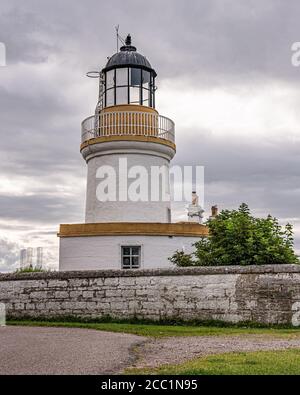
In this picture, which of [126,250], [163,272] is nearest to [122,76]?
[126,250]

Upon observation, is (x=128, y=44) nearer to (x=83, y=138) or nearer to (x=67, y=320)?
(x=83, y=138)

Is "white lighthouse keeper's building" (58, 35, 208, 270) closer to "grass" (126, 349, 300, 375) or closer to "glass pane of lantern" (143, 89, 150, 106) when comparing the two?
"glass pane of lantern" (143, 89, 150, 106)

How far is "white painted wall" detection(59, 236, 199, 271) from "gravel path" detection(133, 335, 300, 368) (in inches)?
243

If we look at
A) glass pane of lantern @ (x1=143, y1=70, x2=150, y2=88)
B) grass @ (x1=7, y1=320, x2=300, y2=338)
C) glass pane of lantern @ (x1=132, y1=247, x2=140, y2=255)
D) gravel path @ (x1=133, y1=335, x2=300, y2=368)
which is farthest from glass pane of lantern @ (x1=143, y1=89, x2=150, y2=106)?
gravel path @ (x1=133, y1=335, x2=300, y2=368)

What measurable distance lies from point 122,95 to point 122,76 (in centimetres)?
56

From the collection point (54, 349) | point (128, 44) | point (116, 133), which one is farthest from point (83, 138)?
point (54, 349)

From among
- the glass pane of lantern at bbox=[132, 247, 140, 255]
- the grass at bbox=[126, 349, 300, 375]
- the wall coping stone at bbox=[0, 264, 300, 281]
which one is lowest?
the grass at bbox=[126, 349, 300, 375]

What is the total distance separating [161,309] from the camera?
13.4 m

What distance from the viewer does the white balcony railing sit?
18297 millimetres

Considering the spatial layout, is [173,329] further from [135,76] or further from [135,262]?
[135,76]

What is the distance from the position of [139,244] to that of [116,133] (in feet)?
10.9

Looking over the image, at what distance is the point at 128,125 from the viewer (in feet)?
60.0

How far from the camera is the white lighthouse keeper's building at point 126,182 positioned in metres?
17.2
